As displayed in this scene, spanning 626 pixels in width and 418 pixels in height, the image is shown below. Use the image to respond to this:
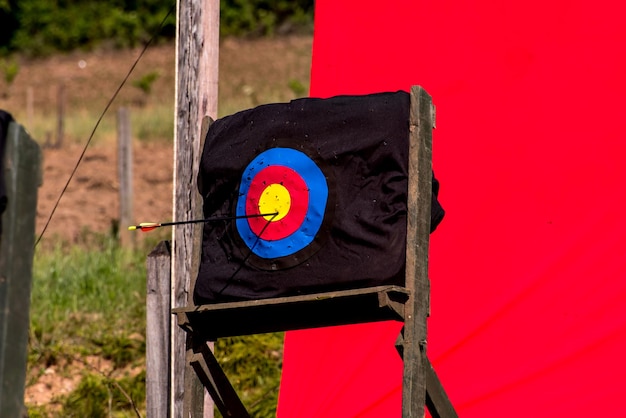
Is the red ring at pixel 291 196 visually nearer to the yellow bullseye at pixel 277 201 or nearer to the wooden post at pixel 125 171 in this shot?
the yellow bullseye at pixel 277 201

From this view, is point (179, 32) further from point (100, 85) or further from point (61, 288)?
point (100, 85)

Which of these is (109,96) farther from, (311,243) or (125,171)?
(311,243)

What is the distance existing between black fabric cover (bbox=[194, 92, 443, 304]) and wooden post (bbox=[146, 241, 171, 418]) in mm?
442

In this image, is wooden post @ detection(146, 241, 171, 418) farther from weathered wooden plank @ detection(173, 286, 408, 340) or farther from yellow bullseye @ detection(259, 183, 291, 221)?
yellow bullseye @ detection(259, 183, 291, 221)

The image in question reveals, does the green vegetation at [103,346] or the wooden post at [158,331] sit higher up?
the green vegetation at [103,346]

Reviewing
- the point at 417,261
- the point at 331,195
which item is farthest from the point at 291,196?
the point at 417,261

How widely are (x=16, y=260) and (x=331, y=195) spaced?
1324mm

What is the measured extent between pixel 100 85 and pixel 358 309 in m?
19.1

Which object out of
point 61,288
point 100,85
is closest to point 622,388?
point 61,288

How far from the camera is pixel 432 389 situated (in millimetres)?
4496

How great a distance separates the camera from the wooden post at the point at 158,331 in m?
5.28

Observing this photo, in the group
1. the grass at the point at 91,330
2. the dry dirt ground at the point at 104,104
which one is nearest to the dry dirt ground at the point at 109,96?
the dry dirt ground at the point at 104,104

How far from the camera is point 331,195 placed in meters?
4.55

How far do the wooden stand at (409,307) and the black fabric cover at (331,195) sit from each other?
0.04m
